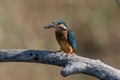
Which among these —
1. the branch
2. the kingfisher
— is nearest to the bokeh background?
the kingfisher

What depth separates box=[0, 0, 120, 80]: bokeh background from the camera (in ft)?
23.3

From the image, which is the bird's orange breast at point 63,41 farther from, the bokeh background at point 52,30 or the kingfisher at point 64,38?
the bokeh background at point 52,30

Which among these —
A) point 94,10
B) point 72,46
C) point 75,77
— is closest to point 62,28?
point 72,46

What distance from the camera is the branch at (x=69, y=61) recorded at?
3.80 m

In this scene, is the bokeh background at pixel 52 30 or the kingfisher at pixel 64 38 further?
the bokeh background at pixel 52 30

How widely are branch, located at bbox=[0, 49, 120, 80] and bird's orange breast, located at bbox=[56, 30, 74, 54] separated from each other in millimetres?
282

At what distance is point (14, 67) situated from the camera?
7.09 metres

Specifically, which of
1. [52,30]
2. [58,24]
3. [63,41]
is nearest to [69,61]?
[58,24]

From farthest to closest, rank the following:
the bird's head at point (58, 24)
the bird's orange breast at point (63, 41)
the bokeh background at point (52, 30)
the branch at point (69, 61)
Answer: the bokeh background at point (52, 30), the bird's orange breast at point (63, 41), the bird's head at point (58, 24), the branch at point (69, 61)

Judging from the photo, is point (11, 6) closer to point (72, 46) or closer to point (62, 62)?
point (72, 46)

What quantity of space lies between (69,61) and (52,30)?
3.58 metres

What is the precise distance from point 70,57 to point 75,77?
3.17 m

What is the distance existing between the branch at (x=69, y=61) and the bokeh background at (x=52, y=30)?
2974mm

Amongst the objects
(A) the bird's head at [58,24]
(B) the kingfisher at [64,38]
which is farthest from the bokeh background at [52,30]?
(A) the bird's head at [58,24]
